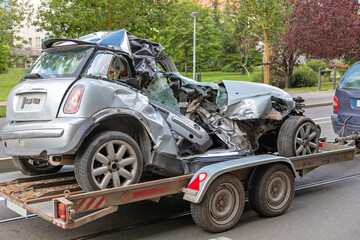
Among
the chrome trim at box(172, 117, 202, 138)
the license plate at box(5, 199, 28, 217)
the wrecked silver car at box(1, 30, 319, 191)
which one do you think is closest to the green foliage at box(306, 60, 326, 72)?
the wrecked silver car at box(1, 30, 319, 191)

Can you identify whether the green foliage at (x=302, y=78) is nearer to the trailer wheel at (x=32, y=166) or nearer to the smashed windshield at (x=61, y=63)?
the trailer wheel at (x=32, y=166)

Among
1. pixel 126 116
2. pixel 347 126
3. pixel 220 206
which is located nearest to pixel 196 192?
pixel 220 206

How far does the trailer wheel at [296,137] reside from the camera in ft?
20.7

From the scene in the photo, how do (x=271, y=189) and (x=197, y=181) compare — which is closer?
(x=197, y=181)

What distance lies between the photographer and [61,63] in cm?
506

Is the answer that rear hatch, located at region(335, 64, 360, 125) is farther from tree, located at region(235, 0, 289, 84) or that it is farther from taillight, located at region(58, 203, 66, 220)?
tree, located at region(235, 0, 289, 84)

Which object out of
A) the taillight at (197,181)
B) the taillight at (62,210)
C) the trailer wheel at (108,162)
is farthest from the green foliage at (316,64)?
the taillight at (62,210)

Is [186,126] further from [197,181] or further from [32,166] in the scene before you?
[32,166]

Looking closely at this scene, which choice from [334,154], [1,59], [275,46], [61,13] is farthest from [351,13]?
[334,154]

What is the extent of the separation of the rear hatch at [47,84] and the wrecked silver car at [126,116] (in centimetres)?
1

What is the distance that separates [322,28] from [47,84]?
23.4 meters

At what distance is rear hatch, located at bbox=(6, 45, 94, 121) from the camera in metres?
4.68

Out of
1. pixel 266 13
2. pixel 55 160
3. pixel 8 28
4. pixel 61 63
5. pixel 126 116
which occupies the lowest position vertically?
pixel 55 160

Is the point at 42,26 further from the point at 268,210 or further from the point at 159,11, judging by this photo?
the point at 268,210
